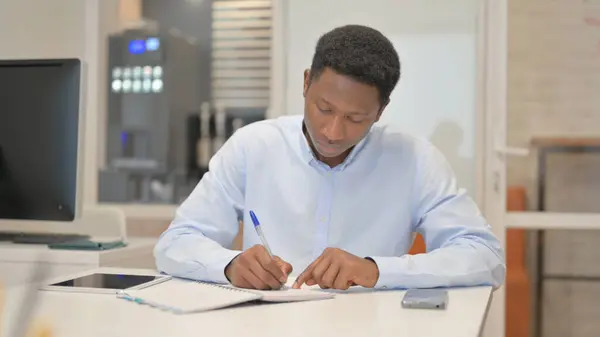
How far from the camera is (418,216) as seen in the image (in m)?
1.74

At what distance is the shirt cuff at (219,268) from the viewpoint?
1369mm

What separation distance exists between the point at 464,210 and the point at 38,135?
119 cm

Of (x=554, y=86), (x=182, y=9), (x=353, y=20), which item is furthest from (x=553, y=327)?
(x=182, y=9)

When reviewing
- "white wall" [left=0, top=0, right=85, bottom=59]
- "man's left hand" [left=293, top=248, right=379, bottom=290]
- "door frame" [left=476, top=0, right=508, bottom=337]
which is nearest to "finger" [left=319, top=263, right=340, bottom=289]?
"man's left hand" [left=293, top=248, right=379, bottom=290]

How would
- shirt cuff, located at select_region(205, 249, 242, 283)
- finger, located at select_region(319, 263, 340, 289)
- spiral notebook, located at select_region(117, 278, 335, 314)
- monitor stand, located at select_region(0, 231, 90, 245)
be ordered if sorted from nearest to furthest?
spiral notebook, located at select_region(117, 278, 335, 314) < finger, located at select_region(319, 263, 340, 289) < shirt cuff, located at select_region(205, 249, 242, 283) < monitor stand, located at select_region(0, 231, 90, 245)

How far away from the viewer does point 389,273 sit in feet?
4.33

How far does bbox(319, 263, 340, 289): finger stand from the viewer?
1242mm

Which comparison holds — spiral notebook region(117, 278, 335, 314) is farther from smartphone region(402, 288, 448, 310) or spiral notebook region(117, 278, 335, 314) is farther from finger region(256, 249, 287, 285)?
smartphone region(402, 288, 448, 310)

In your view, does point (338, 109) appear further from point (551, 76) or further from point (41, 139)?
point (551, 76)

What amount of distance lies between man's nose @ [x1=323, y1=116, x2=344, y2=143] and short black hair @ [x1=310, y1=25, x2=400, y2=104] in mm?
99

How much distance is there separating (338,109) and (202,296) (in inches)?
21.0

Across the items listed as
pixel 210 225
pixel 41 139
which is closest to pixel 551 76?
pixel 210 225

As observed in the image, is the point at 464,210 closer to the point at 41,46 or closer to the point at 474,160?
the point at 474,160

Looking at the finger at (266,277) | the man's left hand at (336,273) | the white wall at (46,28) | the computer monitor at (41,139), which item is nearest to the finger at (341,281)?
the man's left hand at (336,273)
